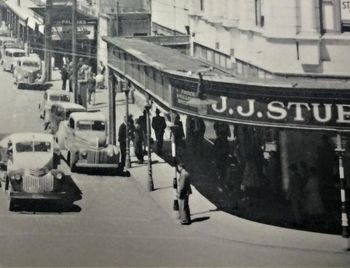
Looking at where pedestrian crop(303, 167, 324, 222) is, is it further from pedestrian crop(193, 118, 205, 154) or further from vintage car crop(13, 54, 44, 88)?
vintage car crop(13, 54, 44, 88)

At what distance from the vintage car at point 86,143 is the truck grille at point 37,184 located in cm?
303

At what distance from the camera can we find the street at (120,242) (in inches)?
353

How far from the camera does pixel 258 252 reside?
31.6ft

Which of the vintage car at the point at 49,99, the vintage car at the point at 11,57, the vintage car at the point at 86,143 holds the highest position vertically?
the vintage car at the point at 11,57

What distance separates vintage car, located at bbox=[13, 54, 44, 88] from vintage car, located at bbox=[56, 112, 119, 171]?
664 cm

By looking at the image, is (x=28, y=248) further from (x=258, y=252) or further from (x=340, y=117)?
(x=340, y=117)

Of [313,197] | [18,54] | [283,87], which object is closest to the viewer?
[283,87]

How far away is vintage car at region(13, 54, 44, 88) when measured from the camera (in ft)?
76.0

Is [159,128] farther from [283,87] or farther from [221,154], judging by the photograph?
[283,87]

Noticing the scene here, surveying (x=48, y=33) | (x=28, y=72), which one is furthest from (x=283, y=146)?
(x=28, y=72)

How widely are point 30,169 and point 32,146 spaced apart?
1.14m

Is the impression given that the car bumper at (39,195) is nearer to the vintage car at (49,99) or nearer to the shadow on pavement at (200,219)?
the shadow on pavement at (200,219)

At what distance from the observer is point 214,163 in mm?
15875

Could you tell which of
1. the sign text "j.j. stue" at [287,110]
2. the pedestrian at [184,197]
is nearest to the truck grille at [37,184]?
the pedestrian at [184,197]
